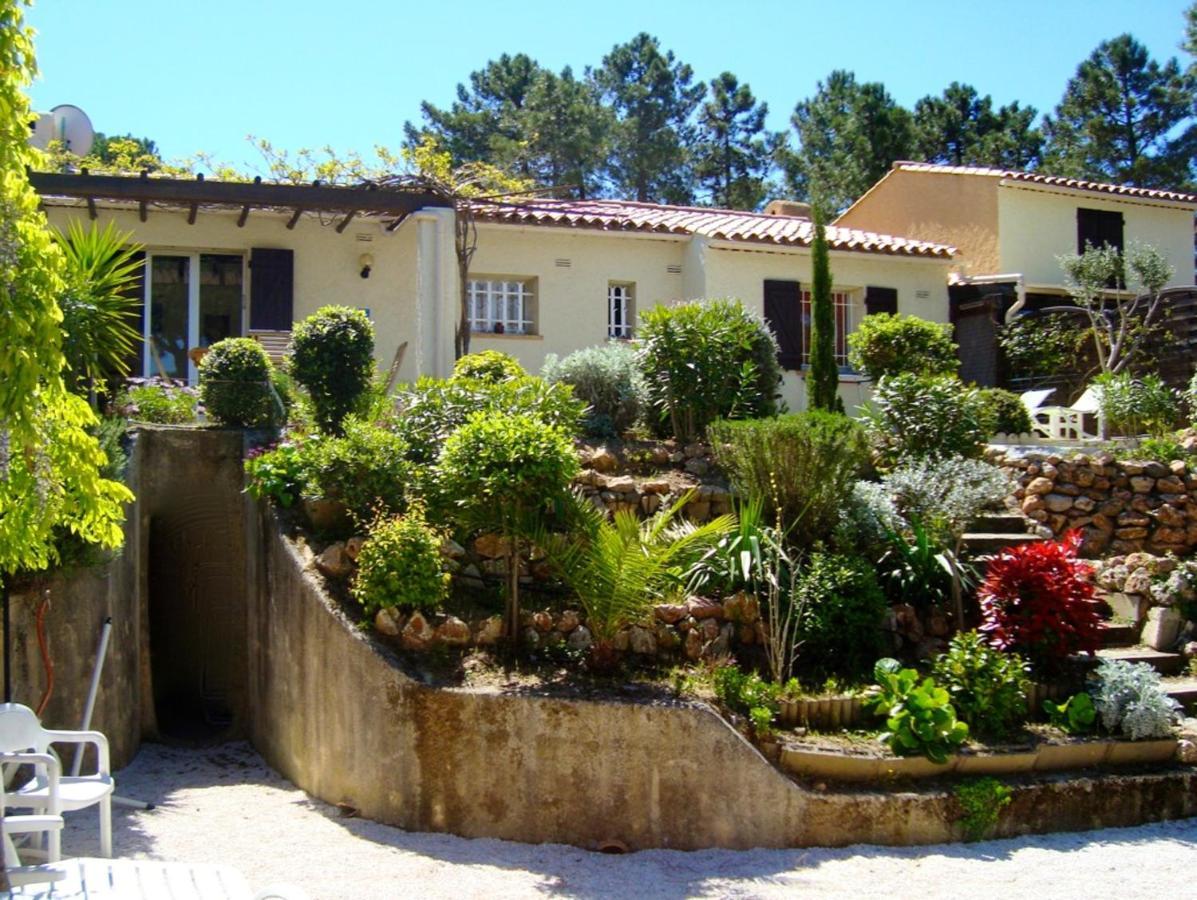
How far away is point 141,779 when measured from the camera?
A: 1017cm

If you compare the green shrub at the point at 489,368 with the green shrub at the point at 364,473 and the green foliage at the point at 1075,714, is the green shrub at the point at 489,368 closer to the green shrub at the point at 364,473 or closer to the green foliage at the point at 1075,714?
the green shrub at the point at 364,473

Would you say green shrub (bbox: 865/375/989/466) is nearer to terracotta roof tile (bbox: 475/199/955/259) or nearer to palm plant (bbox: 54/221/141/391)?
terracotta roof tile (bbox: 475/199/955/259)

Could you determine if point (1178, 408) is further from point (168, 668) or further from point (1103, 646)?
point (168, 668)

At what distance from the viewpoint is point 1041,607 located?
375 inches

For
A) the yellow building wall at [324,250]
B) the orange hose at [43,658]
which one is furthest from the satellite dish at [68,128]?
the orange hose at [43,658]

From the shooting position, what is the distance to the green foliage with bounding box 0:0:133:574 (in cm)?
514

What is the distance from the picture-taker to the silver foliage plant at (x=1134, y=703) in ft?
29.2

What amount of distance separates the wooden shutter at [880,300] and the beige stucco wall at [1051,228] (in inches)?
134

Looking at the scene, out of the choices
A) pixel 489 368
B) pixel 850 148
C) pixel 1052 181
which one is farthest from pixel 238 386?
pixel 850 148

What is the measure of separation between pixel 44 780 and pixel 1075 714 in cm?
712

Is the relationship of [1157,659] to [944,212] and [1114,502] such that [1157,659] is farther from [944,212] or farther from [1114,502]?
[944,212]

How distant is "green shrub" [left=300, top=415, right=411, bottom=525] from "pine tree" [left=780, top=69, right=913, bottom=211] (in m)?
25.1

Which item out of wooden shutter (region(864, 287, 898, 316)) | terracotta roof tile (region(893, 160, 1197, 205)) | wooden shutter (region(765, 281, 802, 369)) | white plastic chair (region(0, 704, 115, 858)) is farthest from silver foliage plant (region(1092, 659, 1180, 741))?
terracotta roof tile (region(893, 160, 1197, 205))

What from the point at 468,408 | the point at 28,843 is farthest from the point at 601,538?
the point at 28,843
